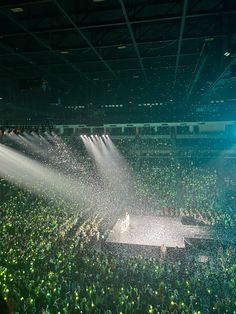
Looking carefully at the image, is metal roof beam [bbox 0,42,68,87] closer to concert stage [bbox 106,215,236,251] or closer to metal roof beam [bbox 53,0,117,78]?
metal roof beam [bbox 53,0,117,78]

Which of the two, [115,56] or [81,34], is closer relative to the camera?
[81,34]

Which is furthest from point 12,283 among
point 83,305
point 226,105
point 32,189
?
point 32,189

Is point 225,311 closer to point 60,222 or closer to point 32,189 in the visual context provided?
point 60,222

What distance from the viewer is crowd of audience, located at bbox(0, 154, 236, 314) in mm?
8805

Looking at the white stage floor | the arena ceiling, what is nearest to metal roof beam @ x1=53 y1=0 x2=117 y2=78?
the arena ceiling

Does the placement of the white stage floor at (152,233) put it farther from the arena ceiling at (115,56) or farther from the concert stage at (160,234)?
the arena ceiling at (115,56)

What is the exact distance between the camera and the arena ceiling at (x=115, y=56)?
679 cm

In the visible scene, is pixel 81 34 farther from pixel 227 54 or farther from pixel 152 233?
pixel 152 233

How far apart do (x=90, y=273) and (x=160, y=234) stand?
6.70m

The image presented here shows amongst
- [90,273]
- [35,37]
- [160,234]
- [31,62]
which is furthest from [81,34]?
[160,234]

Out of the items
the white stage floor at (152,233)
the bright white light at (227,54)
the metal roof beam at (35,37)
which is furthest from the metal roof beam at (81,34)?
the white stage floor at (152,233)

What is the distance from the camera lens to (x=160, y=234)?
16.8 metres

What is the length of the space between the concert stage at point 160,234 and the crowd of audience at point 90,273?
76 cm

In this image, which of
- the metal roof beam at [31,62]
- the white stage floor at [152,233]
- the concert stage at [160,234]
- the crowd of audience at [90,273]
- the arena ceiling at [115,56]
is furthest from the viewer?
the white stage floor at [152,233]
